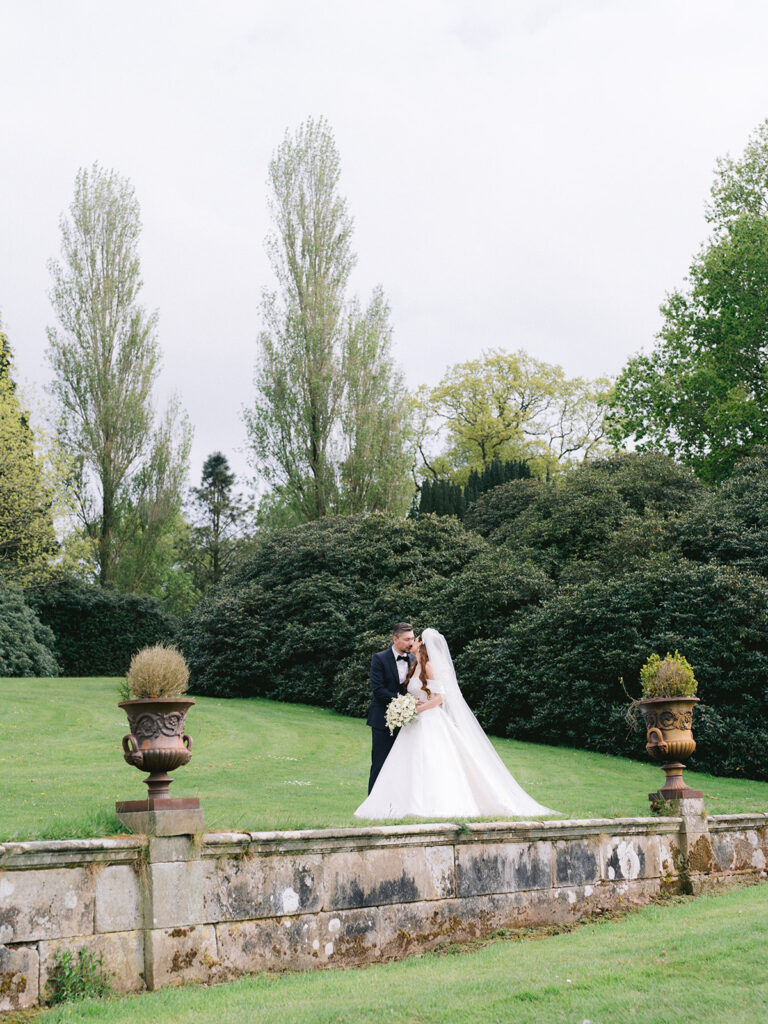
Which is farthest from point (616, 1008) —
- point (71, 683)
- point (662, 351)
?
point (662, 351)

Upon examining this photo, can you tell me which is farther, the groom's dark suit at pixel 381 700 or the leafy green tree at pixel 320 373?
the leafy green tree at pixel 320 373

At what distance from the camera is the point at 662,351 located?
29.9 meters

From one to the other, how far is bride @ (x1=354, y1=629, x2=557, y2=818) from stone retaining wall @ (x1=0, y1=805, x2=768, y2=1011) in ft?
2.60

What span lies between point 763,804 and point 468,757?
531 centimetres

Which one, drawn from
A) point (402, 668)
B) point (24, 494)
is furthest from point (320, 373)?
point (402, 668)

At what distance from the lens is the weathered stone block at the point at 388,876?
20.1 feet

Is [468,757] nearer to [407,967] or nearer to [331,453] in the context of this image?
[407,967]

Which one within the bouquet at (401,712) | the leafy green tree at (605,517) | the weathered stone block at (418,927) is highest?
the leafy green tree at (605,517)

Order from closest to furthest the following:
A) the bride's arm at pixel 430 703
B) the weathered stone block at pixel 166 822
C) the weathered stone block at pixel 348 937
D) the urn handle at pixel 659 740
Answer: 1. the weathered stone block at pixel 166 822
2. the weathered stone block at pixel 348 937
3. the bride's arm at pixel 430 703
4. the urn handle at pixel 659 740

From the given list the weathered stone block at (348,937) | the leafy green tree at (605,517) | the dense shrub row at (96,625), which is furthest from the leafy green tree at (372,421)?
the weathered stone block at (348,937)

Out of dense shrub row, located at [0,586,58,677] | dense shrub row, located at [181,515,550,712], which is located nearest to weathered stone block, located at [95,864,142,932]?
dense shrub row, located at [181,515,550,712]

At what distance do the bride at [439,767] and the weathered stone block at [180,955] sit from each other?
249cm

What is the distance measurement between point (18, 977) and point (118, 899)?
2.02 ft

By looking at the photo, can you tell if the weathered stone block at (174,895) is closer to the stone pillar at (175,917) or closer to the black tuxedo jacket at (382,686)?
the stone pillar at (175,917)
